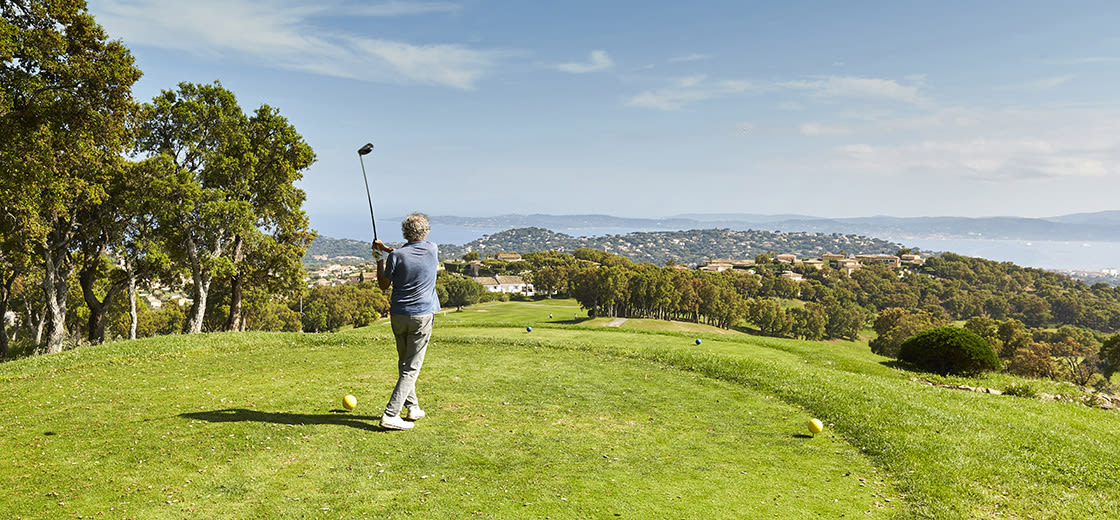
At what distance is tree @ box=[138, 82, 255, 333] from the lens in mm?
23516

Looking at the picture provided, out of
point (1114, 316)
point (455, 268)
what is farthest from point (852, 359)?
point (1114, 316)

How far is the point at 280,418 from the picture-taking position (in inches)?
325

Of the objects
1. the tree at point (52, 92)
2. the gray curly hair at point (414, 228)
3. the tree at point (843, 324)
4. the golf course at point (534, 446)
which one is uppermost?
the tree at point (52, 92)

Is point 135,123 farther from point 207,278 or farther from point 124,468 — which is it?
point 124,468

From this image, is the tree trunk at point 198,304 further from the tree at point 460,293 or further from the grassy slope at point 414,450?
the tree at point 460,293

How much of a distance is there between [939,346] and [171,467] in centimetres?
1953

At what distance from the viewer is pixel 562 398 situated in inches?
412

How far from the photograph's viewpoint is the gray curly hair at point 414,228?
25.9 ft

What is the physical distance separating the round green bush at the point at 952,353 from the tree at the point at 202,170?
87.7 ft

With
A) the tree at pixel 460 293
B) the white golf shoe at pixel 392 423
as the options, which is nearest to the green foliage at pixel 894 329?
the tree at pixel 460 293

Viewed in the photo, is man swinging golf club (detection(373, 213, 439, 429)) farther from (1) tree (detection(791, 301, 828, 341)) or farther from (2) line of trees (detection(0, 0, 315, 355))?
(1) tree (detection(791, 301, 828, 341))

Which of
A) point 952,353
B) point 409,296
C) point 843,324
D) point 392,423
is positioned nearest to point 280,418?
point 392,423

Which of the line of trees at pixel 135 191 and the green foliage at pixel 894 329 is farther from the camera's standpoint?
the green foliage at pixel 894 329

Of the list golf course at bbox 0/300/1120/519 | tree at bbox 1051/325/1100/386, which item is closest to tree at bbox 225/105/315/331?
golf course at bbox 0/300/1120/519
